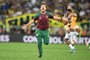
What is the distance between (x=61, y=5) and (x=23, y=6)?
313cm

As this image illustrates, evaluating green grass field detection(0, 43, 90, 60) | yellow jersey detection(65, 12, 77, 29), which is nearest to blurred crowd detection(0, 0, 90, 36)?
green grass field detection(0, 43, 90, 60)

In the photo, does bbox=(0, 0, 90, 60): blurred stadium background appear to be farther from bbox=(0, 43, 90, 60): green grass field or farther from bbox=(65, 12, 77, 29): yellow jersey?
bbox=(65, 12, 77, 29): yellow jersey

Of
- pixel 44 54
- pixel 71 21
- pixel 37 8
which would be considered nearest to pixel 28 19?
pixel 37 8

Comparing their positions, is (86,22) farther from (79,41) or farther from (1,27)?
(1,27)

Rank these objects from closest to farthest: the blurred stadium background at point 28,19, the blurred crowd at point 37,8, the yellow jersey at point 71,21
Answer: the yellow jersey at point 71,21, the blurred stadium background at point 28,19, the blurred crowd at point 37,8

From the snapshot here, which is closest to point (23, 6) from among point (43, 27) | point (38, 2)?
point (38, 2)

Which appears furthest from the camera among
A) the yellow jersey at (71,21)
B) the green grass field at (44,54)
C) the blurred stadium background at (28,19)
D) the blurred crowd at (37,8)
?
the blurred crowd at (37,8)

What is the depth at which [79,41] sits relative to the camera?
35000 mm

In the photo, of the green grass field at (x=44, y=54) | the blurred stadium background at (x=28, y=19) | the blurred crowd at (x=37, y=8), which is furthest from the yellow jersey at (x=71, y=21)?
the blurred crowd at (x=37, y=8)

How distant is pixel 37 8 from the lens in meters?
37.1

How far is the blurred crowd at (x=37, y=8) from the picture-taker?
36281 mm

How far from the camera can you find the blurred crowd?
36.3m

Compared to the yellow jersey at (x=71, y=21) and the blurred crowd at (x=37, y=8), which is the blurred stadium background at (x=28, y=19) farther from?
the yellow jersey at (x=71, y=21)

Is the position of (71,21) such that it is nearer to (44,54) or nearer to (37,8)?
(44,54)
